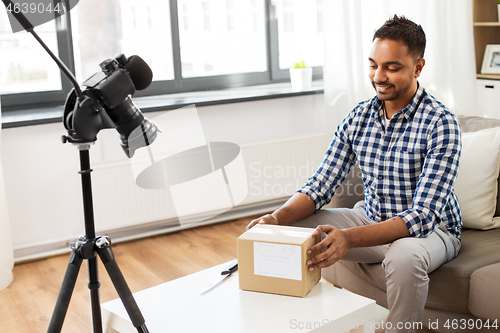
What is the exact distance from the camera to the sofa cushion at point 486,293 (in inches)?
58.4

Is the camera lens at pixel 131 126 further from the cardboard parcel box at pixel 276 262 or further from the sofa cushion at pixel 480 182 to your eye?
the sofa cushion at pixel 480 182

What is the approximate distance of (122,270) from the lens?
2.55 metres

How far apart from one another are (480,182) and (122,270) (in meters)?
1.61

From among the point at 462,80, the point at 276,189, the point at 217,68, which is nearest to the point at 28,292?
the point at 276,189

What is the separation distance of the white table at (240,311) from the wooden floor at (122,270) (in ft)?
2.46

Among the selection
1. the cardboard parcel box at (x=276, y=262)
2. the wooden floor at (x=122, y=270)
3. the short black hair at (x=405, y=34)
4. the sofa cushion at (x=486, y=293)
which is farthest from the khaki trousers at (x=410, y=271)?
the wooden floor at (x=122, y=270)

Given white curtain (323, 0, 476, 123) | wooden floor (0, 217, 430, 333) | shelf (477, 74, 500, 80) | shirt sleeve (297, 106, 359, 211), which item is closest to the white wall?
wooden floor (0, 217, 430, 333)

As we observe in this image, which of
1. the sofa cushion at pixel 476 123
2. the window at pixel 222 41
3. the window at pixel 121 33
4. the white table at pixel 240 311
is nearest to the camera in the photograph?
the white table at pixel 240 311

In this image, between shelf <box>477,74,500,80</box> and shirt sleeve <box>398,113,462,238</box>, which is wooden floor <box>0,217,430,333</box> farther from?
shelf <box>477,74,500,80</box>

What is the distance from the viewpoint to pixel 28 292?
2.36 meters

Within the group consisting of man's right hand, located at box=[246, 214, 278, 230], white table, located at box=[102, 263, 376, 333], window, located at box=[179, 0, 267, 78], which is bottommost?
white table, located at box=[102, 263, 376, 333]

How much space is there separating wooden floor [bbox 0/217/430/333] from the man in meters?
0.96

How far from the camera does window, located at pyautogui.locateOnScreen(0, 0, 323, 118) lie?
2.85 m

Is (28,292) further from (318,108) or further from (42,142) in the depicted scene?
(318,108)
